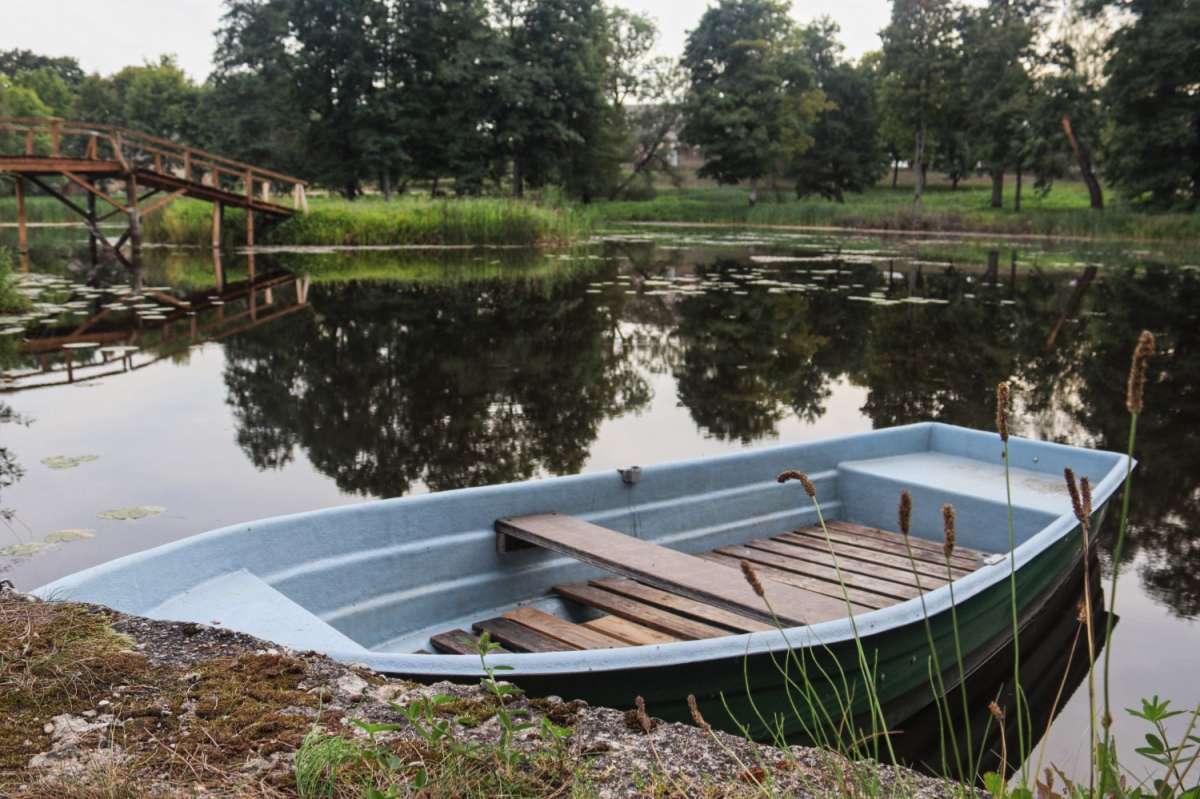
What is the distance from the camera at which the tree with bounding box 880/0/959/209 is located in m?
36.2

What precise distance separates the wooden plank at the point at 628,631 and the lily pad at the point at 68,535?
2.21 meters

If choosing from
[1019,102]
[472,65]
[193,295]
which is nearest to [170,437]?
[193,295]

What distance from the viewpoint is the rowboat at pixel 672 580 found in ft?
7.01

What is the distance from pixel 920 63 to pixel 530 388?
1349 inches

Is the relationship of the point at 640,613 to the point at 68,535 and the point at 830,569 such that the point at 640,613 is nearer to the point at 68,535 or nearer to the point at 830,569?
the point at 830,569

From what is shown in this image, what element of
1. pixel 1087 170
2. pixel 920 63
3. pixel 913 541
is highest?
pixel 920 63

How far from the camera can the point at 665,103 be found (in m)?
43.4

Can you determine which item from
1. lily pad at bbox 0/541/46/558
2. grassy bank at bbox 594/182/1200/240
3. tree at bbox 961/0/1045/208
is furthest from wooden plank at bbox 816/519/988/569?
tree at bbox 961/0/1045/208

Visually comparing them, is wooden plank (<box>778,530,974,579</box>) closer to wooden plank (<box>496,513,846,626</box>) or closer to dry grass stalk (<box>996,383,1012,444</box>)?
wooden plank (<box>496,513,846,626</box>)

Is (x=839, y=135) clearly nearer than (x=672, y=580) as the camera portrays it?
No

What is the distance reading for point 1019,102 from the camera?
109 ft

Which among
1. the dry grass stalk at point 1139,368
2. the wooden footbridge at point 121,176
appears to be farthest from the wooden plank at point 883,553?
the wooden footbridge at point 121,176

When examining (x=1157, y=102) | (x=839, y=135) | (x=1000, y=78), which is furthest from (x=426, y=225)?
(x=839, y=135)

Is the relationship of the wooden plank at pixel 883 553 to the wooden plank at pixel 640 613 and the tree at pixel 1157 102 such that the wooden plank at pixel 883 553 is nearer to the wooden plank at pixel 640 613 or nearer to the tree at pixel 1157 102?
the wooden plank at pixel 640 613
